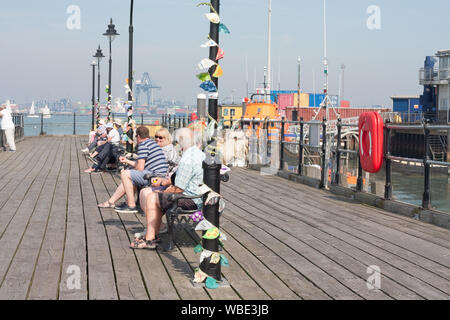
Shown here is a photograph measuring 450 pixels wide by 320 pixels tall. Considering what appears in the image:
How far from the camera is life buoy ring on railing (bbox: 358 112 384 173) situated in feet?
27.9

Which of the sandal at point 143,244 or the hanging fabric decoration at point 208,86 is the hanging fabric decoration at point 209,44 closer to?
the hanging fabric decoration at point 208,86

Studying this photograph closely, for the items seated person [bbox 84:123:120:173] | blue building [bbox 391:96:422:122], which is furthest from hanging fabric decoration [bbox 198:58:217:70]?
blue building [bbox 391:96:422:122]

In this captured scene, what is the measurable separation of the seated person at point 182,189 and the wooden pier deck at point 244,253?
0.20 meters

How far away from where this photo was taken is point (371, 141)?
8609 millimetres

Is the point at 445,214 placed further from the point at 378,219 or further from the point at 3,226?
the point at 3,226

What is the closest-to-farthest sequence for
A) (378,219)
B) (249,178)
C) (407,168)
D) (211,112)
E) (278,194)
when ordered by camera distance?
1. (211,112)
2. (378,219)
3. (278,194)
4. (249,178)
5. (407,168)

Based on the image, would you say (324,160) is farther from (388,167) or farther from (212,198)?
(212,198)

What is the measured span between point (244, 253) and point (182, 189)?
856 mm

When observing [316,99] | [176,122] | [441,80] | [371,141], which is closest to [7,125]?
[176,122]

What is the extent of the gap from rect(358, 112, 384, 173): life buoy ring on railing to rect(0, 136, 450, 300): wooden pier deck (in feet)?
2.18

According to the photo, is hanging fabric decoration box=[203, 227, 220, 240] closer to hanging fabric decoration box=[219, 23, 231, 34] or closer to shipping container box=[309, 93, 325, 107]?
hanging fabric decoration box=[219, 23, 231, 34]
